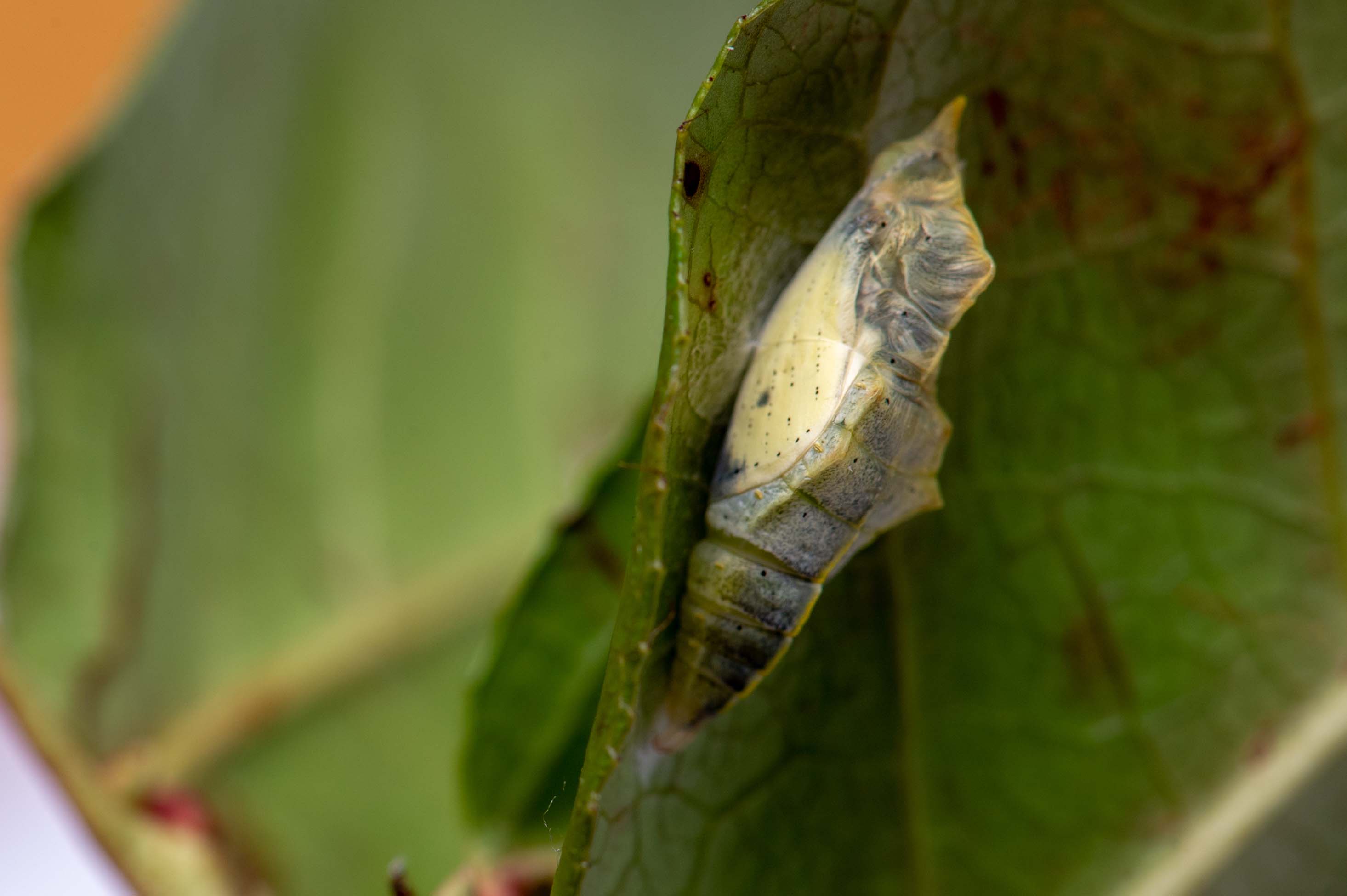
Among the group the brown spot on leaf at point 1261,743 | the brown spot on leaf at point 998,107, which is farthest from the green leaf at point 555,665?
the brown spot on leaf at point 1261,743

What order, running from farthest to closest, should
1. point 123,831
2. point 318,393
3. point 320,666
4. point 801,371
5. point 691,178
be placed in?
point 318,393, point 320,666, point 123,831, point 801,371, point 691,178

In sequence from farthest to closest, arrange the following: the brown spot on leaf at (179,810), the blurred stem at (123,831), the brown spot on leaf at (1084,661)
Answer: the brown spot on leaf at (179,810) < the blurred stem at (123,831) < the brown spot on leaf at (1084,661)

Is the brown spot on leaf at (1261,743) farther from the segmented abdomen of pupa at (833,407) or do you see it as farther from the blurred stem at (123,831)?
the blurred stem at (123,831)

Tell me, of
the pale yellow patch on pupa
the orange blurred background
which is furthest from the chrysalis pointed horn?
the orange blurred background

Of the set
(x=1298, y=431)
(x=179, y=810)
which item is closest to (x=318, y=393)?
(x=179, y=810)

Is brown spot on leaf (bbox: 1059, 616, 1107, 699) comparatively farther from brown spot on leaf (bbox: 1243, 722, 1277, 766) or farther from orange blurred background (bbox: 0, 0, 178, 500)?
orange blurred background (bbox: 0, 0, 178, 500)

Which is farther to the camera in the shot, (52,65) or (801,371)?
(52,65)

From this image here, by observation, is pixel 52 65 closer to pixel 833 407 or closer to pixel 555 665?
pixel 555 665
